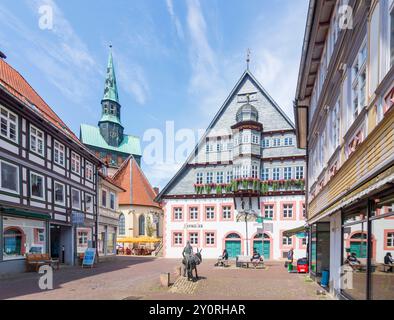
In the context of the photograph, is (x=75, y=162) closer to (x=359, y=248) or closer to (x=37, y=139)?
(x=37, y=139)

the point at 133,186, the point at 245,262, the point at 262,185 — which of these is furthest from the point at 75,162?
the point at 133,186

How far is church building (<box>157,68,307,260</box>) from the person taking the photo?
96.6 feet

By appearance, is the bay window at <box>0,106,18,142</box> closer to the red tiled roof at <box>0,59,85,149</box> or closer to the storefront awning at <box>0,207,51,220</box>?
the red tiled roof at <box>0,59,85,149</box>

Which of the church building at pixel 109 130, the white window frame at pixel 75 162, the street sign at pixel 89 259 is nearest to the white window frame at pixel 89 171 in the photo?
the white window frame at pixel 75 162

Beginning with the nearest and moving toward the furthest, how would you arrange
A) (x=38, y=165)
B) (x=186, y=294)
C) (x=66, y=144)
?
(x=186, y=294) → (x=38, y=165) → (x=66, y=144)

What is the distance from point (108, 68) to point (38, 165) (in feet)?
219

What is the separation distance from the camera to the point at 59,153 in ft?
69.7

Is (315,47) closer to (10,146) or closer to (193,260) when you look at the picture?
(193,260)

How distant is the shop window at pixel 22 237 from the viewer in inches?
619

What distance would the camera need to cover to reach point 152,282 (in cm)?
1369

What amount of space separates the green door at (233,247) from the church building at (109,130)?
48.5 meters

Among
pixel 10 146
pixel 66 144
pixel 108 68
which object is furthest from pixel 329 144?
pixel 108 68

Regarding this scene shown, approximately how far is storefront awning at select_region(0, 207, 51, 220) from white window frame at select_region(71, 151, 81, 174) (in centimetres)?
490

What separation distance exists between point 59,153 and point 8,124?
18.2ft
